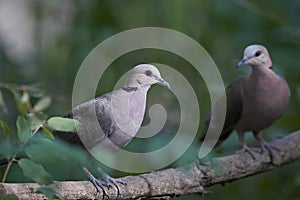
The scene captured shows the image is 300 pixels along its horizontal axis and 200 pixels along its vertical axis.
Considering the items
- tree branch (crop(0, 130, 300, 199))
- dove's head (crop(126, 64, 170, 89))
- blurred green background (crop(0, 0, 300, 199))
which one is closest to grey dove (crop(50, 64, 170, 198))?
dove's head (crop(126, 64, 170, 89))

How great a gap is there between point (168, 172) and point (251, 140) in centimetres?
123

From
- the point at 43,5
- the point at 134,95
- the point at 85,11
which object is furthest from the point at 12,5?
the point at 134,95

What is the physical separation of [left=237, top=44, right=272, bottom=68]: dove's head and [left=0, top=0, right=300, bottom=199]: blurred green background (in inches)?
9.9

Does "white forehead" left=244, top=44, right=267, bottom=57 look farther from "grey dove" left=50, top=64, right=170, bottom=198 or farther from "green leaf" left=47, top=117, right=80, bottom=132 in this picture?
"green leaf" left=47, top=117, right=80, bottom=132

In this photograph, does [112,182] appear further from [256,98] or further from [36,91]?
[256,98]

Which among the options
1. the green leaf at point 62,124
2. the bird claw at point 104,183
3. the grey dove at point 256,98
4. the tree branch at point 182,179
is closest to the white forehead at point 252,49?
the grey dove at point 256,98

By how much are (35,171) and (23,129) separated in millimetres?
128

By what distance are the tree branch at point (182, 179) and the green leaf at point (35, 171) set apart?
0.21 meters

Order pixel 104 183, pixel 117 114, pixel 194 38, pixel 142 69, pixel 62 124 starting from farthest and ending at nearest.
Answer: pixel 194 38 < pixel 104 183 < pixel 117 114 < pixel 142 69 < pixel 62 124

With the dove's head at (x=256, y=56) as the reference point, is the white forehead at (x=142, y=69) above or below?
below

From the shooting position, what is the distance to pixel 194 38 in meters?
3.82

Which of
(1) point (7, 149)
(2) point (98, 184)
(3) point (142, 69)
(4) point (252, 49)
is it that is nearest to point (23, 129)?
(1) point (7, 149)

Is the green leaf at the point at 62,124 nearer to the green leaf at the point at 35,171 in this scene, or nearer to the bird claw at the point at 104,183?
the green leaf at the point at 35,171

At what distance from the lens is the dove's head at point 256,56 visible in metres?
3.26
